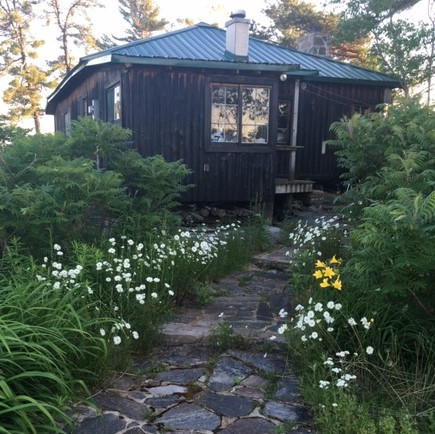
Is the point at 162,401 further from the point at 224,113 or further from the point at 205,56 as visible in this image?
the point at 205,56

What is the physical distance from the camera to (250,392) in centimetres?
303

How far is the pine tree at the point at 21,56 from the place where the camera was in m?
25.4

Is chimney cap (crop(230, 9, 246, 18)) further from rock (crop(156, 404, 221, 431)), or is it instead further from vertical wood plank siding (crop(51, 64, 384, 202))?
rock (crop(156, 404, 221, 431))

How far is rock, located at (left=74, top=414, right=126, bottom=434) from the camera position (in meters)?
2.53

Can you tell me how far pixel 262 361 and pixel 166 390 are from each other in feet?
2.44

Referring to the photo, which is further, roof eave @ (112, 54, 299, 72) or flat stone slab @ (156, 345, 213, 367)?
roof eave @ (112, 54, 299, 72)

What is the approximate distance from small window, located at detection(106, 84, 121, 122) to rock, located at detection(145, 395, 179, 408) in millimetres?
6727

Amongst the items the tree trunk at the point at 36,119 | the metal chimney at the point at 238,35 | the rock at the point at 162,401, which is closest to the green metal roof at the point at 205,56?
the metal chimney at the point at 238,35

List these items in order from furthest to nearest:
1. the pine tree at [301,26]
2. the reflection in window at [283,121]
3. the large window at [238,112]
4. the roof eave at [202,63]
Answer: the pine tree at [301,26]
the reflection in window at [283,121]
the large window at [238,112]
the roof eave at [202,63]

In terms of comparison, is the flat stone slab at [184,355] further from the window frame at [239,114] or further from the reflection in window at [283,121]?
the reflection in window at [283,121]

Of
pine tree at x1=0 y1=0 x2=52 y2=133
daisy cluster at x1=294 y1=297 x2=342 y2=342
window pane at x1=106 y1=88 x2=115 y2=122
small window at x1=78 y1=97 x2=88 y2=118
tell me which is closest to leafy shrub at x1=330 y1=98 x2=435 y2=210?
daisy cluster at x1=294 y1=297 x2=342 y2=342

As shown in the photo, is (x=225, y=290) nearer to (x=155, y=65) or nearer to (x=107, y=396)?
(x=107, y=396)

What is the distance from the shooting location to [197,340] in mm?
3709

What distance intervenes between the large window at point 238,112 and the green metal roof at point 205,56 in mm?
498
